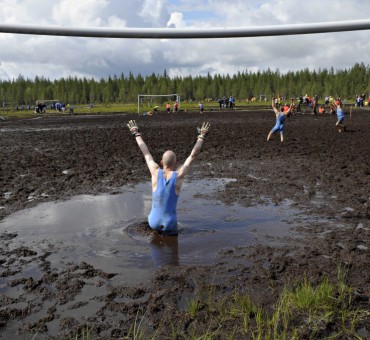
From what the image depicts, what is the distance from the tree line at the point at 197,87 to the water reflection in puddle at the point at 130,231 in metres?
120

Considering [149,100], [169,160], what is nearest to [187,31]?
[169,160]

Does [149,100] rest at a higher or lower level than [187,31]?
higher

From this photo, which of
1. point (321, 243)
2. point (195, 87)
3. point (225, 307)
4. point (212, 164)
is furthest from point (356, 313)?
point (195, 87)

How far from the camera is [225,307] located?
491 centimetres

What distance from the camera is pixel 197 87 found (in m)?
140

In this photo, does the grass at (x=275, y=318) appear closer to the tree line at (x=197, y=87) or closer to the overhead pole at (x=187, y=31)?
the overhead pole at (x=187, y=31)

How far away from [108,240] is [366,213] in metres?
5.19

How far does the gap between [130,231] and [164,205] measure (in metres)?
1.15

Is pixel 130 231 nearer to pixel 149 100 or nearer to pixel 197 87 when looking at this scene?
pixel 149 100

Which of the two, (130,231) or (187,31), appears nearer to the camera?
(187,31)

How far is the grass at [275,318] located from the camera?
14.1ft

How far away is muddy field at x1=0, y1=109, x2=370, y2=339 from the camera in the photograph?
496cm

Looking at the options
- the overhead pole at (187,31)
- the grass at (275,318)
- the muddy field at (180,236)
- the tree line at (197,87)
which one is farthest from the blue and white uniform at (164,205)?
the tree line at (197,87)

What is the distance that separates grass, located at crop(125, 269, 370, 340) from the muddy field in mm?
136
